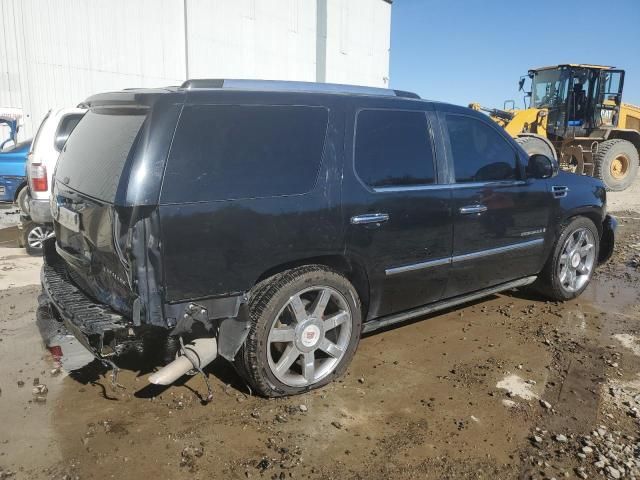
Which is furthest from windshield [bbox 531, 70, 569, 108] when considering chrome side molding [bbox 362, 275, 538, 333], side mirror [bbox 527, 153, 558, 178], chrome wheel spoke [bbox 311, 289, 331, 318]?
chrome wheel spoke [bbox 311, 289, 331, 318]

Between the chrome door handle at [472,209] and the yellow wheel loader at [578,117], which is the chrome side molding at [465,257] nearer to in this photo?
the chrome door handle at [472,209]

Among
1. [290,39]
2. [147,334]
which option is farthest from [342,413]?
[290,39]


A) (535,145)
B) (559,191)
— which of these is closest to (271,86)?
(559,191)

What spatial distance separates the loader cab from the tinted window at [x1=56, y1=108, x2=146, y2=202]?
1368cm

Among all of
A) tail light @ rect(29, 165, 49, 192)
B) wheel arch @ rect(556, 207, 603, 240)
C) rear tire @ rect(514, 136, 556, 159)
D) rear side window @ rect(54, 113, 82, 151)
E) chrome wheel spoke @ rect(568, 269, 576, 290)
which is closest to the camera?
wheel arch @ rect(556, 207, 603, 240)

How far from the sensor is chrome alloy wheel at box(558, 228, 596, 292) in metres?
5.08

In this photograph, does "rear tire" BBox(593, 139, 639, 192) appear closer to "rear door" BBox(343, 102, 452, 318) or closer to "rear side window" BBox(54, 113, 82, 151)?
"rear door" BBox(343, 102, 452, 318)

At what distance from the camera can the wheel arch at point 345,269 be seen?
10.3 feet

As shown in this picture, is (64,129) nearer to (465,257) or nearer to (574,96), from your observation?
(465,257)

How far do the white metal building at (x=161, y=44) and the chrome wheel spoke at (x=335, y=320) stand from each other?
14624 millimetres

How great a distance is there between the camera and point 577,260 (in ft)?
17.1

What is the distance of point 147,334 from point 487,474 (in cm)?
191

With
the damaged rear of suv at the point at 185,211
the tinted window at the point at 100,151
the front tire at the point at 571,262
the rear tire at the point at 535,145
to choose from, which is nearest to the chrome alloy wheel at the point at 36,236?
the tinted window at the point at 100,151

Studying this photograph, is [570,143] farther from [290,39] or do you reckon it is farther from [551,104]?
[290,39]
